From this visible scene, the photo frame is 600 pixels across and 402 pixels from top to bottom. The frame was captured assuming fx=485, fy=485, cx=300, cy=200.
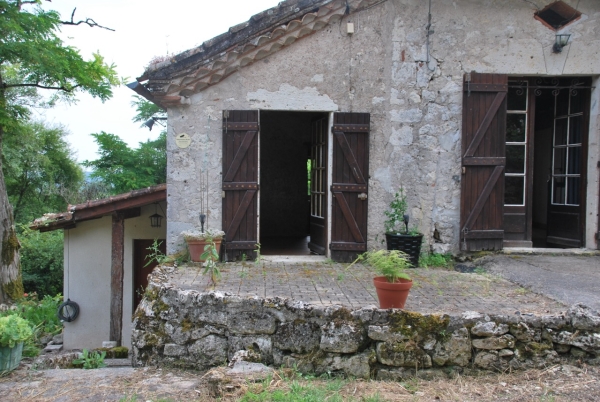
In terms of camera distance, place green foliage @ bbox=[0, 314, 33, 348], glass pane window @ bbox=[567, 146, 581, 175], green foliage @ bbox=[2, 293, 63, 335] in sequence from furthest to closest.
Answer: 1. green foliage @ bbox=[2, 293, 63, 335]
2. glass pane window @ bbox=[567, 146, 581, 175]
3. green foliage @ bbox=[0, 314, 33, 348]

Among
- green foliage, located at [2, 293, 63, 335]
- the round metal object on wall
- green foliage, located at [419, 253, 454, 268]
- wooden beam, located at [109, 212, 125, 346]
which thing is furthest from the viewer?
green foliage, located at [2, 293, 63, 335]

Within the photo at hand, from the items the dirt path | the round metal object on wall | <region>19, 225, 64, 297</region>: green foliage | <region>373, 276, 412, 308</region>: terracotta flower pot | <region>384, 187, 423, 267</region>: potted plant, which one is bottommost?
<region>19, 225, 64, 297</region>: green foliage

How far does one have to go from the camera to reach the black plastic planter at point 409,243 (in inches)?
276

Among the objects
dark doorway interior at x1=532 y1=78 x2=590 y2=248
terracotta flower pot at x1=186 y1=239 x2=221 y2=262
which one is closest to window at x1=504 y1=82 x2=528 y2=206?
dark doorway interior at x1=532 y1=78 x2=590 y2=248

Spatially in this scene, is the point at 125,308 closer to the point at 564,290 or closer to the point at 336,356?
the point at 336,356

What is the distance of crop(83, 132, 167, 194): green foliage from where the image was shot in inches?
635

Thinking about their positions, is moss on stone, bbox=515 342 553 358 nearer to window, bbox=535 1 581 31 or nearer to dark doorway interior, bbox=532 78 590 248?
dark doorway interior, bbox=532 78 590 248

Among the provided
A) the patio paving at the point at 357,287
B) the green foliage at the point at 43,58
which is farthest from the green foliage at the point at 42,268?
the patio paving at the point at 357,287

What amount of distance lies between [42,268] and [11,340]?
47.2 ft

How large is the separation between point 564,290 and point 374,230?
2.82 metres

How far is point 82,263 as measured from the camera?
9070 millimetres

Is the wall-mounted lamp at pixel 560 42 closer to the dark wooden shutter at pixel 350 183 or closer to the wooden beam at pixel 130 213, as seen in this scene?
the dark wooden shutter at pixel 350 183

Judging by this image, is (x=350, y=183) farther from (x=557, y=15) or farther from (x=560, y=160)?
(x=557, y=15)

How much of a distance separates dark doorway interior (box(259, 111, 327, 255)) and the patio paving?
5410mm
